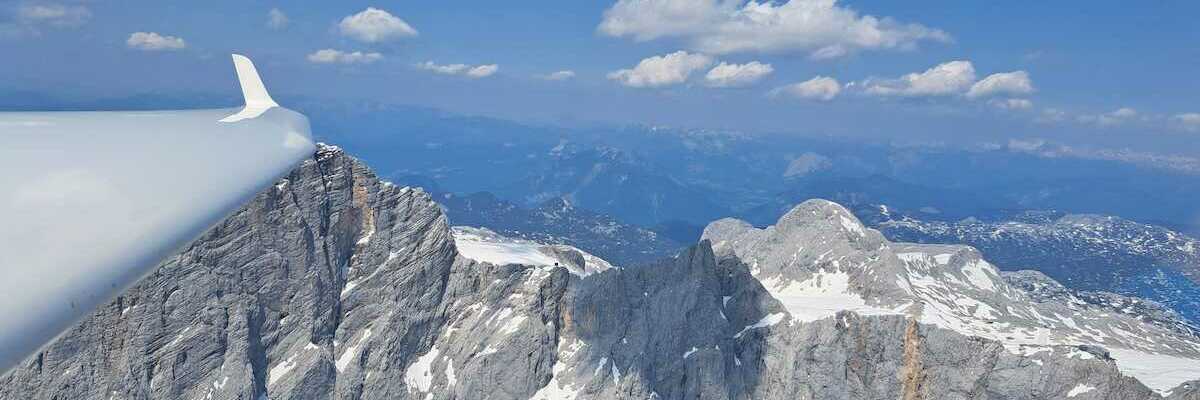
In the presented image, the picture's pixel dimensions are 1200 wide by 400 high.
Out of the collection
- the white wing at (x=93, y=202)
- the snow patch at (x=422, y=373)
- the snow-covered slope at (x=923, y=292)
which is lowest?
the snow patch at (x=422, y=373)

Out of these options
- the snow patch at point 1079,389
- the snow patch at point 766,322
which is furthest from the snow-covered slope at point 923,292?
the snow patch at point 1079,389

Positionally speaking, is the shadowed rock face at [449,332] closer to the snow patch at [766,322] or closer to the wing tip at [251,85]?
the snow patch at [766,322]

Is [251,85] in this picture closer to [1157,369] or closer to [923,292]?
[1157,369]

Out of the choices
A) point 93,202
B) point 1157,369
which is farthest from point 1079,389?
→ point 93,202

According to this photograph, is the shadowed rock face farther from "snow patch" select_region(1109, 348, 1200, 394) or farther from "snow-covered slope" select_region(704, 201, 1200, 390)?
"snow patch" select_region(1109, 348, 1200, 394)

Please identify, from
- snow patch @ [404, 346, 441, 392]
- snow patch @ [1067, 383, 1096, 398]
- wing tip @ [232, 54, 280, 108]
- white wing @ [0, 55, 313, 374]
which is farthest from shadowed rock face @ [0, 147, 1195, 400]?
white wing @ [0, 55, 313, 374]

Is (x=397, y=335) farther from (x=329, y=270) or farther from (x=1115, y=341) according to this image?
(x=1115, y=341)
